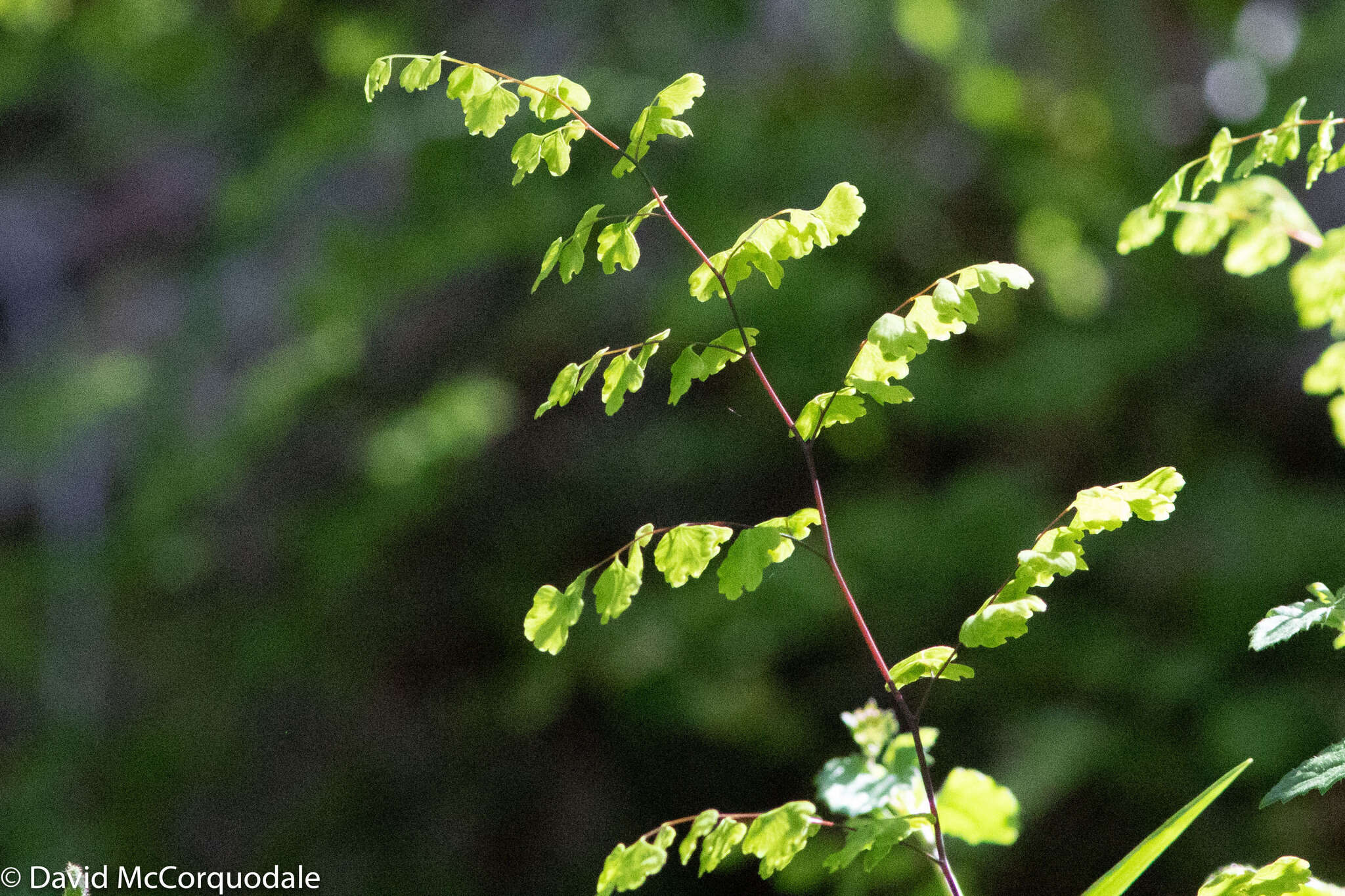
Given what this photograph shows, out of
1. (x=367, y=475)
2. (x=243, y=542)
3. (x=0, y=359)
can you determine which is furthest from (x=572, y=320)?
(x=0, y=359)

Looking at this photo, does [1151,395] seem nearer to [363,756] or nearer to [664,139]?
[664,139]

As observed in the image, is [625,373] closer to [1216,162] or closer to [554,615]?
[554,615]

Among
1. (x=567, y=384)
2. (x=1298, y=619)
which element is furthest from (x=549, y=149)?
(x=1298, y=619)

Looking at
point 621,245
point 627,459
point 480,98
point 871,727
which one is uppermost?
point 627,459

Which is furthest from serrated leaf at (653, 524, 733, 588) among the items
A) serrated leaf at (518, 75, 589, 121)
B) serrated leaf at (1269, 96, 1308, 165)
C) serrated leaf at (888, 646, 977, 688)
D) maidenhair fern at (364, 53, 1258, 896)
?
serrated leaf at (1269, 96, 1308, 165)

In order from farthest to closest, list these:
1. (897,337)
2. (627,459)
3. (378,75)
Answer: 1. (627,459)
2. (378,75)
3. (897,337)

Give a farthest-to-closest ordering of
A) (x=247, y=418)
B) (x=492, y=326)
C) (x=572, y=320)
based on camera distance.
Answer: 1. (x=492, y=326)
2. (x=572, y=320)
3. (x=247, y=418)

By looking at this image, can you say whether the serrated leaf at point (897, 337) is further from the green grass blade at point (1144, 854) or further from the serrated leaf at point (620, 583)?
the green grass blade at point (1144, 854)
